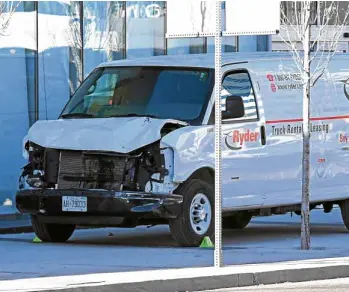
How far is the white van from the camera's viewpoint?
1588 centimetres

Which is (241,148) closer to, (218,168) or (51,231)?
(51,231)

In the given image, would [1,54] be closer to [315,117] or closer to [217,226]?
[315,117]

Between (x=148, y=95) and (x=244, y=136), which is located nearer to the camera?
(x=148, y=95)

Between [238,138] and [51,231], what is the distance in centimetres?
266

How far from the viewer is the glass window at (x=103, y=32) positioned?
23344mm

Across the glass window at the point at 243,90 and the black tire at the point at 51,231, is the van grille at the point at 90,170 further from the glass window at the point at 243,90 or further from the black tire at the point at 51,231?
the glass window at the point at 243,90

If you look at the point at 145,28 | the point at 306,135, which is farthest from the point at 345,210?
the point at 145,28

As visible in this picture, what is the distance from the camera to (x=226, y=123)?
16781 mm

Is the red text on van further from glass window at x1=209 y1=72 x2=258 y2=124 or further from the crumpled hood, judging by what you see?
the crumpled hood

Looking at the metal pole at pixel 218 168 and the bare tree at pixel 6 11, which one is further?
the bare tree at pixel 6 11

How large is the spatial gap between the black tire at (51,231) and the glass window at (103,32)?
6.46 meters

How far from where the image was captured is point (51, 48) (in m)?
22.5

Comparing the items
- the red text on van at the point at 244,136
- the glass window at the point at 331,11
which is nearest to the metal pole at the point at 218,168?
the red text on van at the point at 244,136

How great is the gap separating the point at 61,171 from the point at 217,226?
10.5 feet
